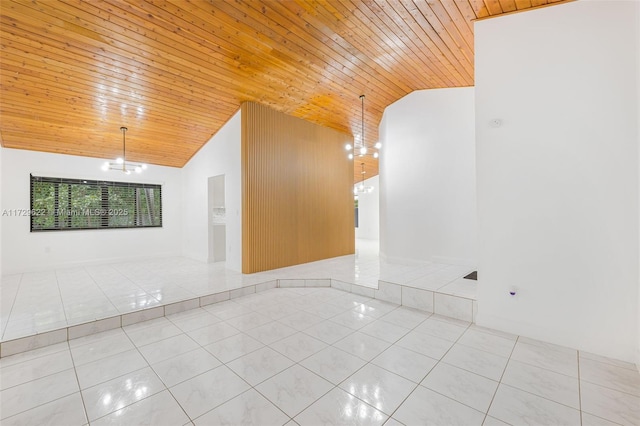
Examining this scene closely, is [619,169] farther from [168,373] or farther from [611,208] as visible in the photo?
[168,373]

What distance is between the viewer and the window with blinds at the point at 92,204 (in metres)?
5.54

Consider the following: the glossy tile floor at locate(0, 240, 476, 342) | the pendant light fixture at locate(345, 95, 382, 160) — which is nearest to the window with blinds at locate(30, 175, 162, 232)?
the glossy tile floor at locate(0, 240, 476, 342)

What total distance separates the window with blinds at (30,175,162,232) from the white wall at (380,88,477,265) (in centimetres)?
601

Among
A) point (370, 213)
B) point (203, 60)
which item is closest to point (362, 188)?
point (370, 213)

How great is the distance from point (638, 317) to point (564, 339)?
21.6 inches

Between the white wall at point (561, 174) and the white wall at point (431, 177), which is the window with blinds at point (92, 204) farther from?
the white wall at point (561, 174)

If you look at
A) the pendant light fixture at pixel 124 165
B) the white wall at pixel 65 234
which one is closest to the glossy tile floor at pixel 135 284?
the white wall at pixel 65 234

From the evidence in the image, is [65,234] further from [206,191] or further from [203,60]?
[203,60]

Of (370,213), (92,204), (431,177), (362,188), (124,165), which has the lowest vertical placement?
(370,213)

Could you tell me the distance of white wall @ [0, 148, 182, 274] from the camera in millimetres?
5195

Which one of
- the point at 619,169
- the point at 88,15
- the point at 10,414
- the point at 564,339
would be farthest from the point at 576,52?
the point at 10,414

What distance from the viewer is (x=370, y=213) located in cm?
1140

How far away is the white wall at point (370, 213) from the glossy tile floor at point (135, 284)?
5.26 meters

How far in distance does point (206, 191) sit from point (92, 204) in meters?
2.57
